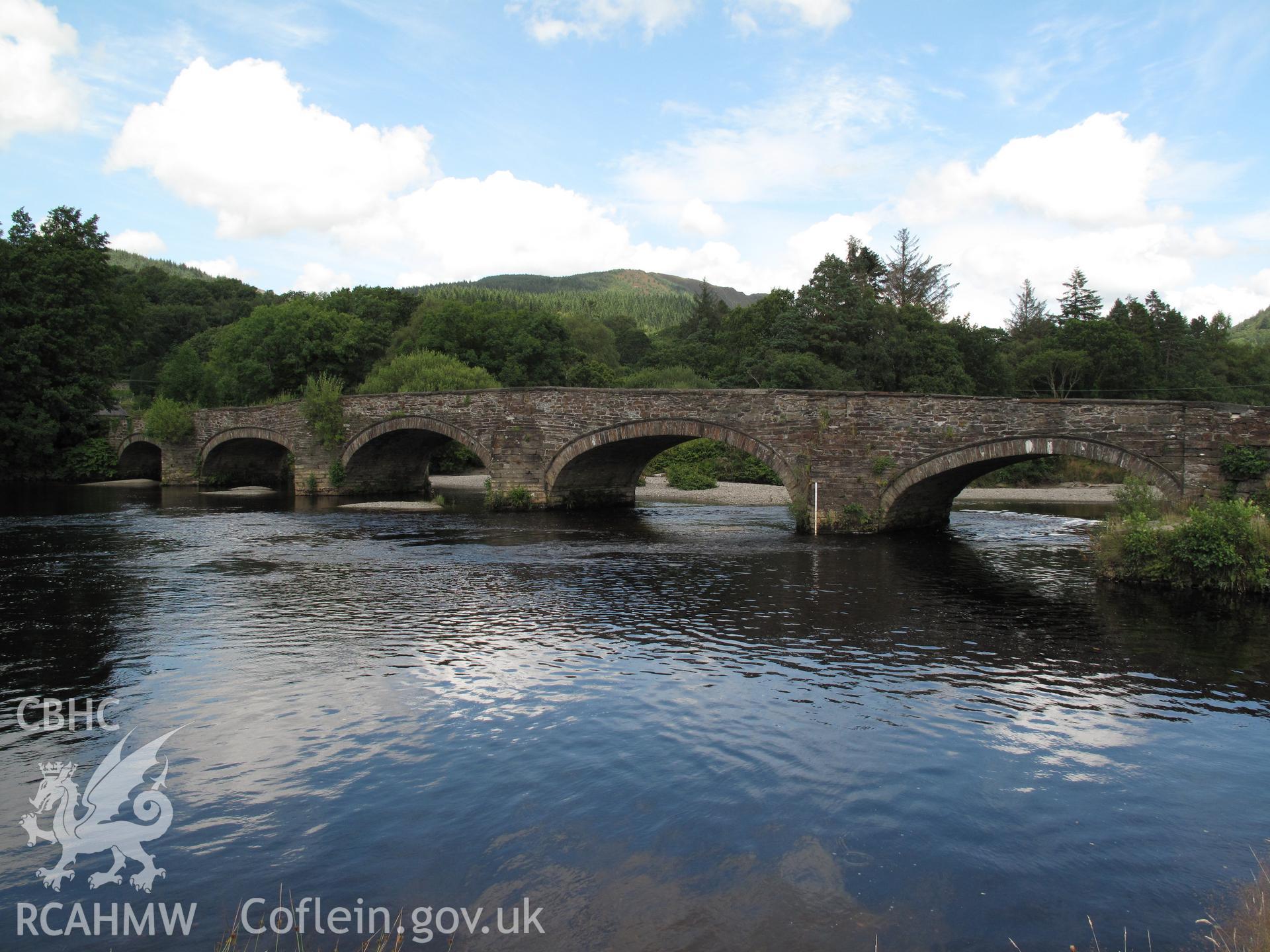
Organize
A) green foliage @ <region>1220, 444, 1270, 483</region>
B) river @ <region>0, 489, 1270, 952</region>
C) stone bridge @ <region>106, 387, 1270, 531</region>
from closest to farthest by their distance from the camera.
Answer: river @ <region>0, 489, 1270, 952</region>
green foliage @ <region>1220, 444, 1270, 483</region>
stone bridge @ <region>106, 387, 1270, 531</region>

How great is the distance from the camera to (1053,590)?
55.8 feet

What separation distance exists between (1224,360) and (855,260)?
34.3 meters

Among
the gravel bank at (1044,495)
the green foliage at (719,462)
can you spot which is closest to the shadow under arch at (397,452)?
the green foliage at (719,462)

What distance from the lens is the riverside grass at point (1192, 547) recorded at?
52.1 feet

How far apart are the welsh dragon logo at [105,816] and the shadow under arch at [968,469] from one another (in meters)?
19.3

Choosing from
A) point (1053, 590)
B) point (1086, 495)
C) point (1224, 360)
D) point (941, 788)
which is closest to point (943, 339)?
point (1086, 495)

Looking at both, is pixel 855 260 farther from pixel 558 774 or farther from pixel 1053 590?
pixel 558 774

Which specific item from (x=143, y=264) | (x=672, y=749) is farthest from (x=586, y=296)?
(x=672, y=749)

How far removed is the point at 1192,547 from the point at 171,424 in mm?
45296

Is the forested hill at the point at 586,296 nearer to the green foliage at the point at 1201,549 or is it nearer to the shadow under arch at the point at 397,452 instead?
the shadow under arch at the point at 397,452

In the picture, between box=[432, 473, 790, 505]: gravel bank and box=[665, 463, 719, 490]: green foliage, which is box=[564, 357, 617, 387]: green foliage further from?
box=[665, 463, 719, 490]: green foliage

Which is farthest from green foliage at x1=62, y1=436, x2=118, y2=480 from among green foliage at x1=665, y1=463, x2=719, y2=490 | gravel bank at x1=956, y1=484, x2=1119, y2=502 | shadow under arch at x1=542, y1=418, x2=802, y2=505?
gravel bank at x1=956, y1=484, x2=1119, y2=502

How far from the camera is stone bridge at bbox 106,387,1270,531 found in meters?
20.1

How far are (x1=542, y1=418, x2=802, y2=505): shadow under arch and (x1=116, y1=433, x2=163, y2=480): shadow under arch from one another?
3001 cm
